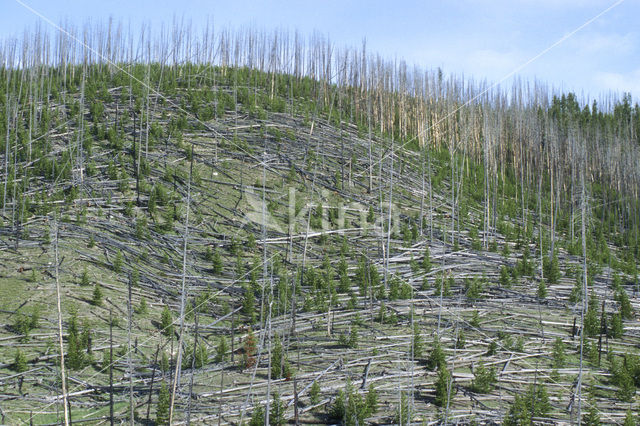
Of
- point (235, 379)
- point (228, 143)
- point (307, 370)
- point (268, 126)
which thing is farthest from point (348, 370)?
point (268, 126)

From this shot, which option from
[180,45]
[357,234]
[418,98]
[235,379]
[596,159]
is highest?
[180,45]

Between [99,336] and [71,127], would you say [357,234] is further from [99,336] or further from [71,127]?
[71,127]

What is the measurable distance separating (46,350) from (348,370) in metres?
3.15

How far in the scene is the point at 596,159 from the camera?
22.5m

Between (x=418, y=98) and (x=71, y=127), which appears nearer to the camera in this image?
(x=71, y=127)

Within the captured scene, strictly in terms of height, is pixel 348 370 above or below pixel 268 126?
below

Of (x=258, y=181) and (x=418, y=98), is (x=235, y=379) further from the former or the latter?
(x=418, y=98)

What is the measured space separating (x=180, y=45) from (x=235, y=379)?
15.8m

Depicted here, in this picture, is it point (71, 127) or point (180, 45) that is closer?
point (71, 127)

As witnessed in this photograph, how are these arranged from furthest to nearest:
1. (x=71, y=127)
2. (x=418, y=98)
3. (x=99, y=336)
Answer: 1. (x=418, y=98)
2. (x=71, y=127)
3. (x=99, y=336)

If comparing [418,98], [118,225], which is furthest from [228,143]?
[418,98]

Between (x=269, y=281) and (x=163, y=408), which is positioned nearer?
(x=163, y=408)

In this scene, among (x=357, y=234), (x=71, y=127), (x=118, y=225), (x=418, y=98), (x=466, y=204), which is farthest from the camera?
(x=418, y=98)

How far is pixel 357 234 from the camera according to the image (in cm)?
1035
